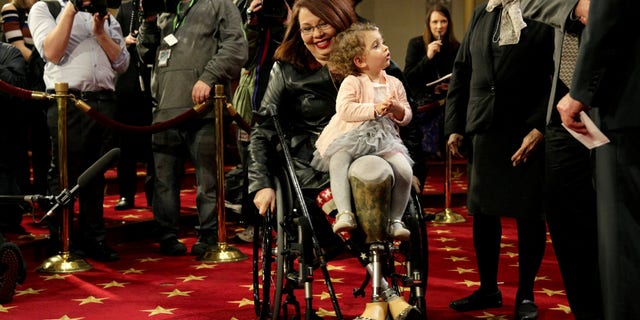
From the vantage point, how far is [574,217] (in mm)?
3225

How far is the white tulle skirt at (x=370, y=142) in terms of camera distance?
3125 mm

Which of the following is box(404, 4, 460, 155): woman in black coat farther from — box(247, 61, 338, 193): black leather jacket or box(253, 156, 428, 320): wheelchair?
box(253, 156, 428, 320): wheelchair

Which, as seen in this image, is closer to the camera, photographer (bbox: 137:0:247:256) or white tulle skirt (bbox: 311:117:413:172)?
white tulle skirt (bbox: 311:117:413:172)

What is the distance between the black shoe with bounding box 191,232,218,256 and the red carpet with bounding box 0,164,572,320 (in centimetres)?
10

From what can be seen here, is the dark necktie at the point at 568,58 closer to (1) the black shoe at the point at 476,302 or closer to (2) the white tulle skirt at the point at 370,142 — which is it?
(2) the white tulle skirt at the point at 370,142

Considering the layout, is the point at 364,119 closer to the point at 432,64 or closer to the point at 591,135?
the point at 591,135

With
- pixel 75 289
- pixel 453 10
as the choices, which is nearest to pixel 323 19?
pixel 75 289

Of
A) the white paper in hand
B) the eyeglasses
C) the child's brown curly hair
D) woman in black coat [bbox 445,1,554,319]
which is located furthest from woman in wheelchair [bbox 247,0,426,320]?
the white paper in hand

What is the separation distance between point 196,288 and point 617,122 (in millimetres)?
2700

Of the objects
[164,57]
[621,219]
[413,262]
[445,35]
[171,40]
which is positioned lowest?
[413,262]

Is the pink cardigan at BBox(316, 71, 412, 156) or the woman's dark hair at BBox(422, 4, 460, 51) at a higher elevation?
the woman's dark hair at BBox(422, 4, 460, 51)

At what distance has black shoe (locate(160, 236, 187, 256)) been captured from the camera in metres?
5.51

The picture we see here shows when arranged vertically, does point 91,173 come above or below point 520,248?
above

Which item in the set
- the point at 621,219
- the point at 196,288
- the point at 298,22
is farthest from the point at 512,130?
the point at 196,288
